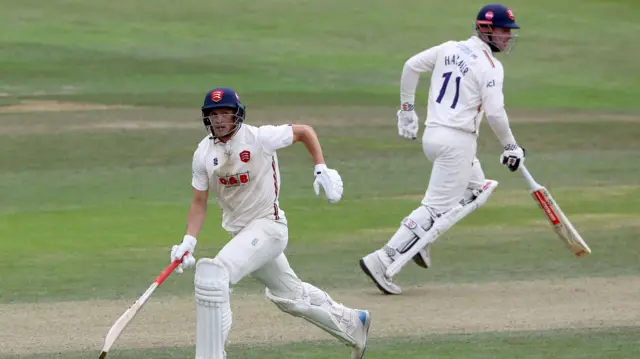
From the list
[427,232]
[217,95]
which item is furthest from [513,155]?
[217,95]

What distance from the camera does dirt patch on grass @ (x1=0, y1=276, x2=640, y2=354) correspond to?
820 cm

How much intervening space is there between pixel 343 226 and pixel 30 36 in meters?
12.3

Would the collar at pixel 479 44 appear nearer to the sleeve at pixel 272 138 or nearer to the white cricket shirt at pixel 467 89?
the white cricket shirt at pixel 467 89

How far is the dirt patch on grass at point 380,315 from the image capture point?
820 centimetres

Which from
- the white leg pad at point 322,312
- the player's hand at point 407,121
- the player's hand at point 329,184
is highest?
the player's hand at point 329,184

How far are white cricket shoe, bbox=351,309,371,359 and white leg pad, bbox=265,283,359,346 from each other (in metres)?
0.02

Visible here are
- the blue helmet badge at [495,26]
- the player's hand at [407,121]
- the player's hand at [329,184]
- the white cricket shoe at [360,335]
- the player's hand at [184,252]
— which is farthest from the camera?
the player's hand at [407,121]

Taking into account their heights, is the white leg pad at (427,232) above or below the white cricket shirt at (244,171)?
below

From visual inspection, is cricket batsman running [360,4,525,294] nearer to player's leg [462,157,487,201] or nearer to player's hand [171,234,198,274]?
player's leg [462,157,487,201]

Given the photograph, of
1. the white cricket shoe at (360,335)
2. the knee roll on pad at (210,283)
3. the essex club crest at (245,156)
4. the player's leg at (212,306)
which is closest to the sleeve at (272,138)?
the essex club crest at (245,156)

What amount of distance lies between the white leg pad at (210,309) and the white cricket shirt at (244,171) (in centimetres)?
74

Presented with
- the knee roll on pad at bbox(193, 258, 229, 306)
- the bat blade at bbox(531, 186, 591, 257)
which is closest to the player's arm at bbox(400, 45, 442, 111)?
the bat blade at bbox(531, 186, 591, 257)

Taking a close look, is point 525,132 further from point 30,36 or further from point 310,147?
point 310,147

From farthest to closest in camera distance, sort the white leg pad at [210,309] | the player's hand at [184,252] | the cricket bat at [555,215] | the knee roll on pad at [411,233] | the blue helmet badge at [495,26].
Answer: the cricket bat at [555,215]
the knee roll on pad at [411,233]
the blue helmet badge at [495,26]
the player's hand at [184,252]
the white leg pad at [210,309]
